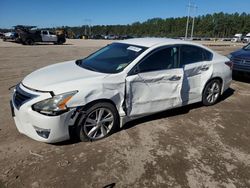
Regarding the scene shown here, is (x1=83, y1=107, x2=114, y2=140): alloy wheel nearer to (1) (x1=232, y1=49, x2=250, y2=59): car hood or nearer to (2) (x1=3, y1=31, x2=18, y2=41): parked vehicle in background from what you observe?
(1) (x1=232, y1=49, x2=250, y2=59): car hood

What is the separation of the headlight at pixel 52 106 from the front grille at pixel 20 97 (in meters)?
0.18

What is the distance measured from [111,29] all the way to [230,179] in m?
139

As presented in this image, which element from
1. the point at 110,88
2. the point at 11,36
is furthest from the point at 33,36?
the point at 110,88

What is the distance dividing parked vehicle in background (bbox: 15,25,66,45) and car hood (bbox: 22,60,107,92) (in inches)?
793

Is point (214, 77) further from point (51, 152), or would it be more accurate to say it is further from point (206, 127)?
point (51, 152)

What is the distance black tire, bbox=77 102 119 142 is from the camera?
11.4 ft

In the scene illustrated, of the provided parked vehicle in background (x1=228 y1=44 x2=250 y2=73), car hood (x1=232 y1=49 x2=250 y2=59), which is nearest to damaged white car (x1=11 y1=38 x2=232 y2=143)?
parked vehicle in background (x1=228 y1=44 x2=250 y2=73)

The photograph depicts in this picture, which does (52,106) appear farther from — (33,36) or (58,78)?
(33,36)

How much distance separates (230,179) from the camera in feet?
9.70

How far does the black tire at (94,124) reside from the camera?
3473 millimetres

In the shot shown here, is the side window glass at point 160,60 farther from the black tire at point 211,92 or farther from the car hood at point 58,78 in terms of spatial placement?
the black tire at point 211,92

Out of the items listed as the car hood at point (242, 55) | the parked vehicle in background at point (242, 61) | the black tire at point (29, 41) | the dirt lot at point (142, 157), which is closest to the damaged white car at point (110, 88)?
the dirt lot at point (142, 157)

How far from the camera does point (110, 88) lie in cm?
361

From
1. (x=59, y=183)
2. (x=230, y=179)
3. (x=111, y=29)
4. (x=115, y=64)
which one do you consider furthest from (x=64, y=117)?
(x=111, y=29)
